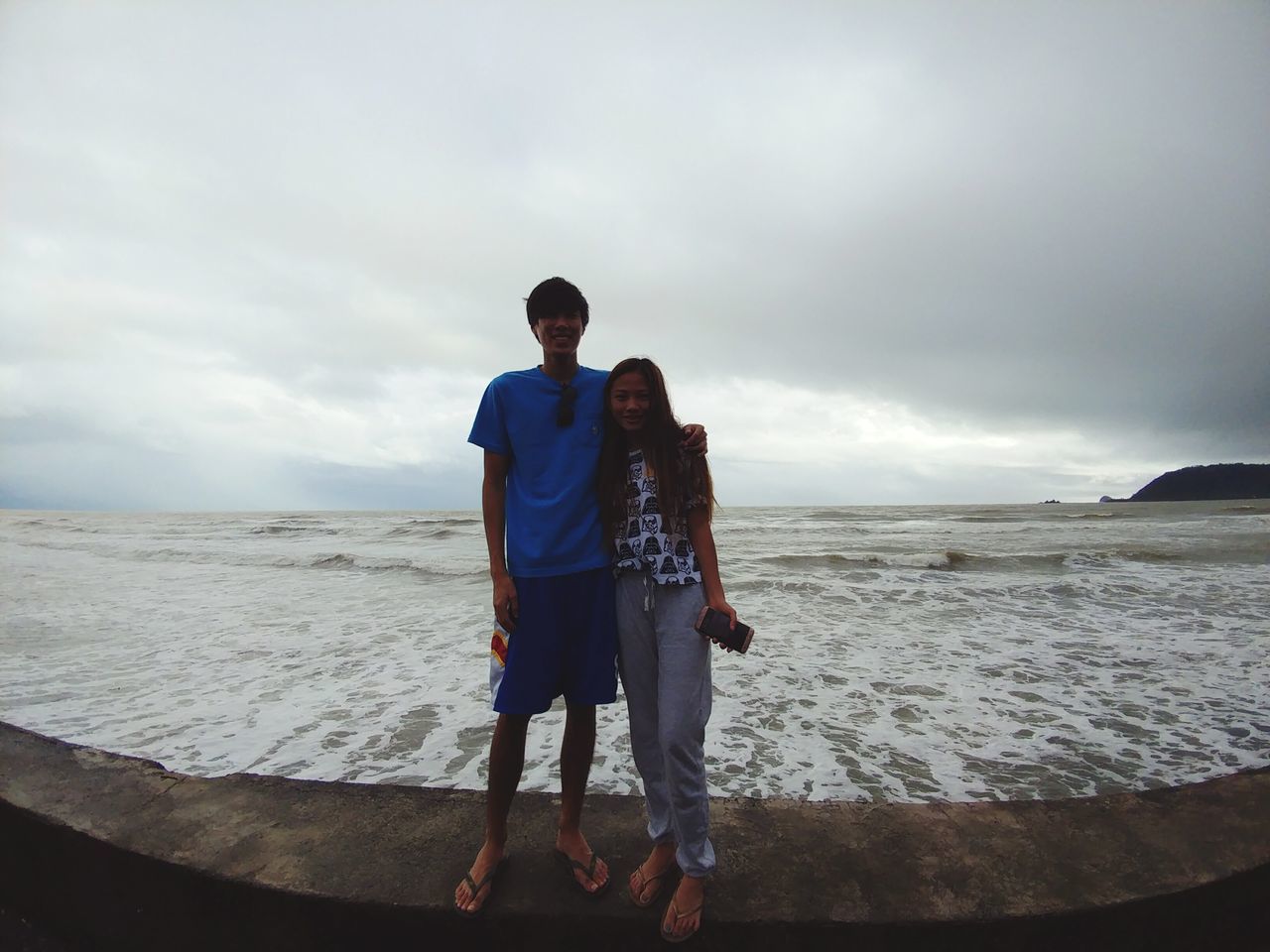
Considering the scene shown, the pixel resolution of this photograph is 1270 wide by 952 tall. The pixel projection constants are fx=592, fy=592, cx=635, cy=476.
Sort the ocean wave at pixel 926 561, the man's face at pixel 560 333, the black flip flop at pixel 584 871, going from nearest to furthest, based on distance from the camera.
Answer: the black flip flop at pixel 584 871
the man's face at pixel 560 333
the ocean wave at pixel 926 561

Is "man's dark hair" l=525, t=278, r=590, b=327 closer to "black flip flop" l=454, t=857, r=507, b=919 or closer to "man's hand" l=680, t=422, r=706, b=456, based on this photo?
"man's hand" l=680, t=422, r=706, b=456

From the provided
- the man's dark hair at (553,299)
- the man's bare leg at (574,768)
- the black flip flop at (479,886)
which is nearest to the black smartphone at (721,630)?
the man's bare leg at (574,768)

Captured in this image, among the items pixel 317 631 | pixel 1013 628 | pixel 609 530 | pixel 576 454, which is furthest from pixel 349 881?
pixel 1013 628

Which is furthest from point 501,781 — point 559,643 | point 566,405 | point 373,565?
point 373,565

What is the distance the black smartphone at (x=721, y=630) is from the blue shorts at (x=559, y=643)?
1.05 feet

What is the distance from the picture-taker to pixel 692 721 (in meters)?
1.86

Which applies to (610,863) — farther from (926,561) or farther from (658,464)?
(926,561)

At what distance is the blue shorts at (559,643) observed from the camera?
A: 1977mm

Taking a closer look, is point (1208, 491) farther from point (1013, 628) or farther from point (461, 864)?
point (461, 864)

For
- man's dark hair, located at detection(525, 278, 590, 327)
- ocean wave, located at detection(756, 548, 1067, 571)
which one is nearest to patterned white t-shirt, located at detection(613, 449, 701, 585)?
man's dark hair, located at detection(525, 278, 590, 327)

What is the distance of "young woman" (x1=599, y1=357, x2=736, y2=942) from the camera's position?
1.89 metres

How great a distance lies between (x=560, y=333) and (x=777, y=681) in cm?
459

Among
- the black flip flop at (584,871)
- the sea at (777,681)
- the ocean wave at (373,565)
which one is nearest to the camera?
the black flip flop at (584,871)

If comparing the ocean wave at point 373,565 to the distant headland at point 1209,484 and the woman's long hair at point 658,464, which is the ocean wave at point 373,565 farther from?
the distant headland at point 1209,484
